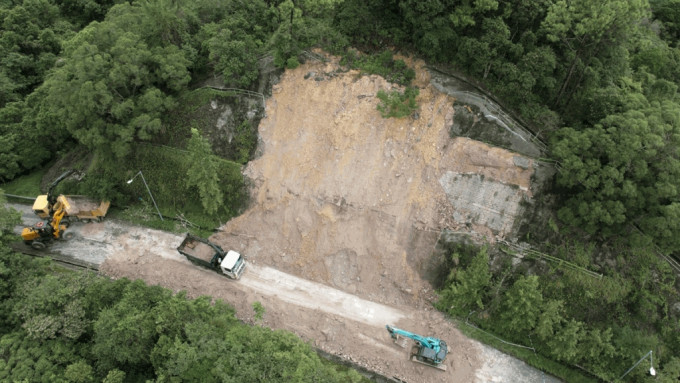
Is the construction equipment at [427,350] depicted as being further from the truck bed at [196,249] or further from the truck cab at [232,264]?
the truck bed at [196,249]

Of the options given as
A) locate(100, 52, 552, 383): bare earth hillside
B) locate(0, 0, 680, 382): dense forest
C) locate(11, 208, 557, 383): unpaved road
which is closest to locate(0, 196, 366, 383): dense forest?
locate(0, 0, 680, 382): dense forest

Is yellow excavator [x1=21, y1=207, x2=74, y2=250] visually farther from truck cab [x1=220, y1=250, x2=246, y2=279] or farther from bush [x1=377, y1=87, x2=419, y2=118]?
bush [x1=377, y1=87, x2=419, y2=118]

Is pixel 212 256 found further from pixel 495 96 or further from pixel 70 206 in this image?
pixel 495 96

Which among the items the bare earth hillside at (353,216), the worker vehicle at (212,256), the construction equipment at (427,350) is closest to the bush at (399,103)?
the bare earth hillside at (353,216)

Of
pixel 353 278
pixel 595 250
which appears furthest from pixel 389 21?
pixel 595 250

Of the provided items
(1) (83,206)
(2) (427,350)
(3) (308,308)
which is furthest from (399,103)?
(1) (83,206)

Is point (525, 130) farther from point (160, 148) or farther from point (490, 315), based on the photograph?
point (160, 148)
